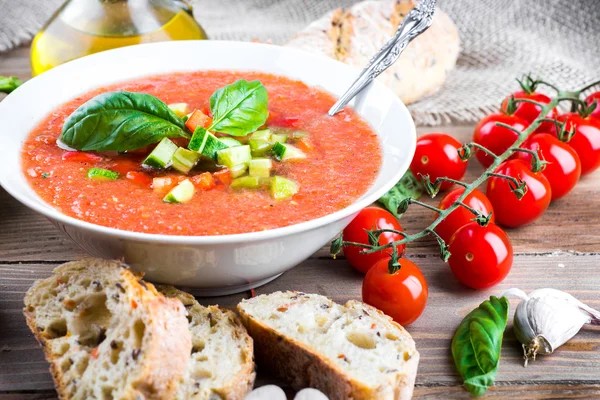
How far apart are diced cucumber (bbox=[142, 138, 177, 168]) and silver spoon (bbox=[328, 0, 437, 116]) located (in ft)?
3.13

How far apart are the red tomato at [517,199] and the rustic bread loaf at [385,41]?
144 centimetres

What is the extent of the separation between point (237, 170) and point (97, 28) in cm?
183

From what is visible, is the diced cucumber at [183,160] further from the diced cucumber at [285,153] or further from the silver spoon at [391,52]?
the silver spoon at [391,52]

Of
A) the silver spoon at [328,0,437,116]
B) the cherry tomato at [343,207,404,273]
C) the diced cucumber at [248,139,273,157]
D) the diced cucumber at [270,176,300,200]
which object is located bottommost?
the cherry tomato at [343,207,404,273]

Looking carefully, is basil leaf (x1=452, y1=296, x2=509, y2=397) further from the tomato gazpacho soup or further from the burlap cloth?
the burlap cloth

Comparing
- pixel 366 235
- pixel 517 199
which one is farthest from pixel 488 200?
pixel 366 235

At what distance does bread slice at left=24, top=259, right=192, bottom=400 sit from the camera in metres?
2.43

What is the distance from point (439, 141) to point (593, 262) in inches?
43.6

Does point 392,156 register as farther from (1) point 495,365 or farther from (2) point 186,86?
(2) point 186,86

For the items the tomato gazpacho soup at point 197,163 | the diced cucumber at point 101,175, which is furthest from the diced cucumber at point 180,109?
the diced cucumber at point 101,175

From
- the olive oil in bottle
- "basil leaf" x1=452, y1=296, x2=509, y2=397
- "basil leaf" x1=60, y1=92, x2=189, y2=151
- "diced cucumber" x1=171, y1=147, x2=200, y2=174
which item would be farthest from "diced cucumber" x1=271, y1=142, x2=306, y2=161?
the olive oil in bottle

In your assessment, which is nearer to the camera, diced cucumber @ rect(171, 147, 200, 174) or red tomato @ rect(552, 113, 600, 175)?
diced cucumber @ rect(171, 147, 200, 174)

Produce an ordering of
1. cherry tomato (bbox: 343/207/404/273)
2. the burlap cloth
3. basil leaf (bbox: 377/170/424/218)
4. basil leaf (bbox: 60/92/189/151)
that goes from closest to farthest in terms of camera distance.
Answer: basil leaf (bbox: 60/92/189/151), cherry tomato (bbox: 343/207/404/273), basil leaf (bbox: 377/170/424/218), the burlap cloth

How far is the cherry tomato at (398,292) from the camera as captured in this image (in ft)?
10.2
